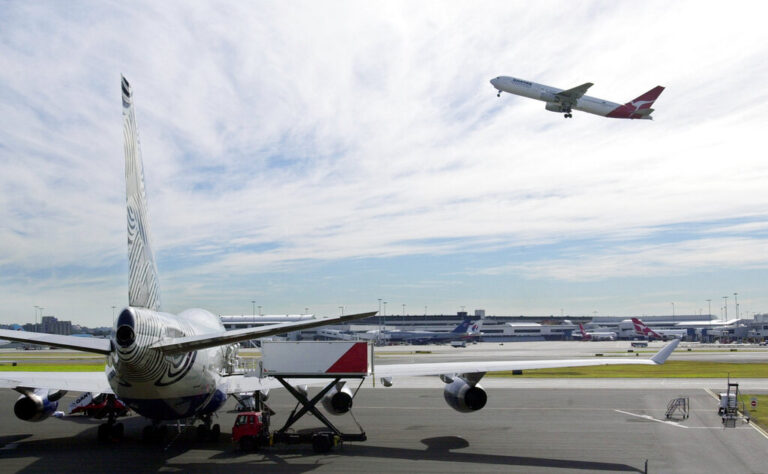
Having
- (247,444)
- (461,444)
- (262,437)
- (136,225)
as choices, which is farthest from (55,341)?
(461,444)

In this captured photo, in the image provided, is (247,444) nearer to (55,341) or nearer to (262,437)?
(262,437)

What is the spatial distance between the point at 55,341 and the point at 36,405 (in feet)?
35.8

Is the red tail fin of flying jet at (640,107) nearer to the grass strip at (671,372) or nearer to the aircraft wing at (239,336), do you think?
the grass strip at (671,372)

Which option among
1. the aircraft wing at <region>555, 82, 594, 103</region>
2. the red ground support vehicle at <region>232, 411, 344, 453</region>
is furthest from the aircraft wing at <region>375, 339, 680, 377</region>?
the aircraft wing at <region>555, 82, 594, 103</region>

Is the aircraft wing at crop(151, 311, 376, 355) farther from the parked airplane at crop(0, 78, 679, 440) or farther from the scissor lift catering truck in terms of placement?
the scissor lift catering truck

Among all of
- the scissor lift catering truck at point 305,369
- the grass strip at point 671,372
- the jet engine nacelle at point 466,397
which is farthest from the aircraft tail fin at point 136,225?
the grass strip at point 671,372

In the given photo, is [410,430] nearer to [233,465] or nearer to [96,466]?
[233,465]

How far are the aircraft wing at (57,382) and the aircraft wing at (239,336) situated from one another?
932cm

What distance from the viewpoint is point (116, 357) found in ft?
68.9

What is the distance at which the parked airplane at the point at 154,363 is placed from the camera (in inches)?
814

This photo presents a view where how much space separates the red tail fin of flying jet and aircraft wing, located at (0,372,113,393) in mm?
64218

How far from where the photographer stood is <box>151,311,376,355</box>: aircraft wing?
18828 millimetres

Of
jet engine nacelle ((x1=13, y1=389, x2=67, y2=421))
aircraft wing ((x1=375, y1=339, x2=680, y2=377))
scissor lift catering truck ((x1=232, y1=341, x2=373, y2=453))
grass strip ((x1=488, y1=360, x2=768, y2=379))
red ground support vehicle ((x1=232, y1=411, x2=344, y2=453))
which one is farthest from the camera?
grass strip ((x1=488, y1=360, x2=768, y2=379))

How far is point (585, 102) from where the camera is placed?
248 ft
